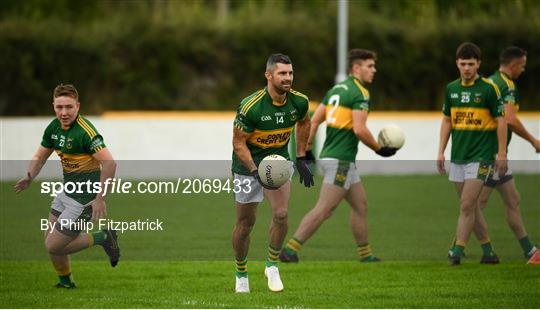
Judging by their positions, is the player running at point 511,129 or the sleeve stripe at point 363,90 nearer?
the player running at point 511,129

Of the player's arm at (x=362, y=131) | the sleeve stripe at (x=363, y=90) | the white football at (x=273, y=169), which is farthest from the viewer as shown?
the sleeve stripe at (x=363, y=90)

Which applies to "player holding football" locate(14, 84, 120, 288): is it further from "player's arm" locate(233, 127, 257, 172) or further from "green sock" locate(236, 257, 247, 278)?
"green sock" locate(236, 257, 247, 278)

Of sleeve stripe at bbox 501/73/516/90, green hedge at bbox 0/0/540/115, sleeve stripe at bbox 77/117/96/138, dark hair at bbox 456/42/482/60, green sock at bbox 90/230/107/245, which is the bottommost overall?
green hedge at bbox 0/0/540/115

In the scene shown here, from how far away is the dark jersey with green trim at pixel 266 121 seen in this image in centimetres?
1080

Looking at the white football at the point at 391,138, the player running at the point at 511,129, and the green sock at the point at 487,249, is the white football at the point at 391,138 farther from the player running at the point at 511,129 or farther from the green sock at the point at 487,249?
the green sock at the point at 487,249

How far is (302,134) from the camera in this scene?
1144cm

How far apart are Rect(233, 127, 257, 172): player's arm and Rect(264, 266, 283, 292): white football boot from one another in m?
1.11

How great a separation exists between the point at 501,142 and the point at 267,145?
9.93ft

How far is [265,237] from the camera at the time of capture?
15.3m

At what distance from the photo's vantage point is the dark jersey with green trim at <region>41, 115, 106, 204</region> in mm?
10938

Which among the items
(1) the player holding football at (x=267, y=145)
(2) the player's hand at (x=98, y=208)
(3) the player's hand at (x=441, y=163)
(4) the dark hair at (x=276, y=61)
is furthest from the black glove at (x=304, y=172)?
(3) the player's hand at (x=441, y=163)

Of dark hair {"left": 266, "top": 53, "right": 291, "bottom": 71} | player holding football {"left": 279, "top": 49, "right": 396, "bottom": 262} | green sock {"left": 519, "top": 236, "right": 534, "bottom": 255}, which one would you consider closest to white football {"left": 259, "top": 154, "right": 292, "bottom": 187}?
dark hair {"left": 266, "top": 53, "right": 291, "bottom": 71}

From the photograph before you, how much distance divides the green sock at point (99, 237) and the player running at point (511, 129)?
4272mm

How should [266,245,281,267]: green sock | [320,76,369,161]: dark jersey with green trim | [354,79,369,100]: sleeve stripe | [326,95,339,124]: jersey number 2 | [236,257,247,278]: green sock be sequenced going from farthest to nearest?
[326,95,339,124]: jersey number 2, [320,76,369,161]: dark jersey with green trim, [354,79,369,100]: sleeve stripe, [266,245,281,267]: green sock, [236,257,247,278]: green sock
